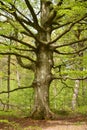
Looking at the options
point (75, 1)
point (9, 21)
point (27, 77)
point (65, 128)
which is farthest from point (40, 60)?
point (27, 77)

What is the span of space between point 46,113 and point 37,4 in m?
8.24

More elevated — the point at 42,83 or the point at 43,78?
the point at 43,78

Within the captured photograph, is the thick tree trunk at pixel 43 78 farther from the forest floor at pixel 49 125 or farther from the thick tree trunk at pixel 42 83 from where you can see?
the forest floor at pixel 49 125

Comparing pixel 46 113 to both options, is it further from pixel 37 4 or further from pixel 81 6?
pixel 37 4

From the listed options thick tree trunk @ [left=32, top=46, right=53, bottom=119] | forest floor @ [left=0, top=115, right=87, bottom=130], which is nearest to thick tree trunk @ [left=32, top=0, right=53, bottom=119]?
thick tree trunk @ [left=32, top=46, right=53, bottom=119]

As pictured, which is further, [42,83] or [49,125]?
[42,83]

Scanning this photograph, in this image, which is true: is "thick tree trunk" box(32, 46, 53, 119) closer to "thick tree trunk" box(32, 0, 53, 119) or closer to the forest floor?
"thick tree trunk" box(32, 0, 53, 119)

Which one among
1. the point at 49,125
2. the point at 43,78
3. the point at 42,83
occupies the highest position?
the point at 43,78

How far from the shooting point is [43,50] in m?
16.6

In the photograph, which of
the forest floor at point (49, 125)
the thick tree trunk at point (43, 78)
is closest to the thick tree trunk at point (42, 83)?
the thick tree trunk at point (43, 78)

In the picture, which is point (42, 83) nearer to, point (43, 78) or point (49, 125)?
point (43, 78)

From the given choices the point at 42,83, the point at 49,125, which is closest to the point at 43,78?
the point at 42,83

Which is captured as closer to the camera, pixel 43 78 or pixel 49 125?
pixel 49 125

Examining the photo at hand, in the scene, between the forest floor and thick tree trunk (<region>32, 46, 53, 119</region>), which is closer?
the forest floor
